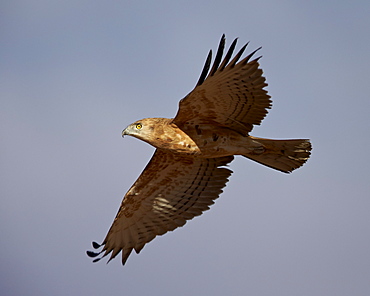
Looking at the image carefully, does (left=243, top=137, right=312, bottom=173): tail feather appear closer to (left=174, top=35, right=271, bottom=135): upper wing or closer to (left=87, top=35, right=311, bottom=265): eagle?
(left=87, top=35, right=311, bottom=265): eagle

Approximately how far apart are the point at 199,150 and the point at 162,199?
180 centimetres

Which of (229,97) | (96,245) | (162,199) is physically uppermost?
(229,97)

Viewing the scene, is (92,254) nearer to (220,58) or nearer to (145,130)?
(145,130)

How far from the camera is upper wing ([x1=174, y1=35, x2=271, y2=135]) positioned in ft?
29.7

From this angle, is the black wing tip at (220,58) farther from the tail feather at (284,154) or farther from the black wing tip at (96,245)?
the black wing tip at (96,245)

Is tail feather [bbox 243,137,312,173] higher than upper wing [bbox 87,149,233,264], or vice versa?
tail feather [bbox 243,137,312,173]

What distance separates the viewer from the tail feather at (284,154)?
34.0 feet

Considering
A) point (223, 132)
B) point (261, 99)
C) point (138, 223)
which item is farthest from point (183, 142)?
point (138, 223)

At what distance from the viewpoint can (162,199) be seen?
37.9ft

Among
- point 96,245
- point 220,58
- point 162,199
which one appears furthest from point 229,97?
point 96,245

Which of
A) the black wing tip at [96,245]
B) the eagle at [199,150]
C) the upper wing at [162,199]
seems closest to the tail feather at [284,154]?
the eagle at [199,150]

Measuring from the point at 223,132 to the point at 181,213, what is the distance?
197 cm

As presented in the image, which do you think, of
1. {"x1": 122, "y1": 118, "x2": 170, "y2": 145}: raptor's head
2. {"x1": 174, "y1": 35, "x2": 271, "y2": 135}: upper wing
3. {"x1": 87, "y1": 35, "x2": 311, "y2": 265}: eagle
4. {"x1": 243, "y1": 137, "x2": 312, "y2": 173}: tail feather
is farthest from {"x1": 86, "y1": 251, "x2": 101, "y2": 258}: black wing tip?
{"x1": 243, "y1": 137, "x2": 312, "y2": 173}: tail feather

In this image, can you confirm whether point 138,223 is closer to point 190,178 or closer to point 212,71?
point 190,178
